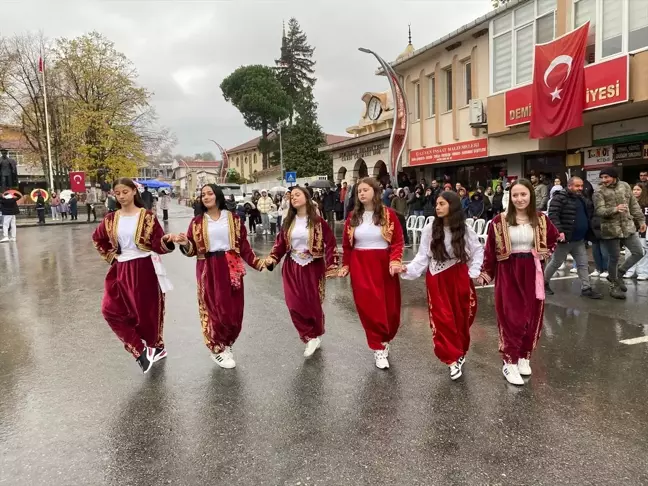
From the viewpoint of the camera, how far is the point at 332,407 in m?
4.00

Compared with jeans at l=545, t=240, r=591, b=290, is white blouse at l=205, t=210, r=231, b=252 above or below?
above

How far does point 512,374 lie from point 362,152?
21.4m

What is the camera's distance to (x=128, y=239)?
16.0ft

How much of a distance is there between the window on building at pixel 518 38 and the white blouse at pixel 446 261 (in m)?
11.8

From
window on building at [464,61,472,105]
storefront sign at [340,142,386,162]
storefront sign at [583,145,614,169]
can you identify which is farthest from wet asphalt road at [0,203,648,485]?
storefront sign at [340,142,386,162]

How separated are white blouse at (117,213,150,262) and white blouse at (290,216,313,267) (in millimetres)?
1399

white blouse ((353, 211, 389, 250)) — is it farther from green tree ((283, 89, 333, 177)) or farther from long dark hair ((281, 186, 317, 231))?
green tree ((283, 89, 333, 177))

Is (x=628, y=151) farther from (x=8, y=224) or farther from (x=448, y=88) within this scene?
(x=8, y=224)

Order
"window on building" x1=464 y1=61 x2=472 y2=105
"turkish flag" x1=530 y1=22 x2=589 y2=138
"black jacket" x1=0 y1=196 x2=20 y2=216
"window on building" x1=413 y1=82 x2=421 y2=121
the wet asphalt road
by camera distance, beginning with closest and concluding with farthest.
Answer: the wet asphalt road → "turkish flag" x1=530 y1=22 x2=589 y2=138 → "window on building" x1=464 y1=61 x2=472 y2=105 → "black jacket" x1=0 y1=196 x2=20 y2=216 → "window on building" x1=413 y1=82 x2=421 y2=121

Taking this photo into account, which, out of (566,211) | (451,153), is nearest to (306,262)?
(566,211)

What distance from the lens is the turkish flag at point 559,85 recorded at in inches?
485

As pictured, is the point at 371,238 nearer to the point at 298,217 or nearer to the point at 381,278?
the point at 381,278

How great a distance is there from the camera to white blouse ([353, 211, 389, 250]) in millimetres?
4848

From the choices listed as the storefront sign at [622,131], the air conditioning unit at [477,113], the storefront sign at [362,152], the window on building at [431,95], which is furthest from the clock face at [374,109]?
the storefront sign at [622,131]
